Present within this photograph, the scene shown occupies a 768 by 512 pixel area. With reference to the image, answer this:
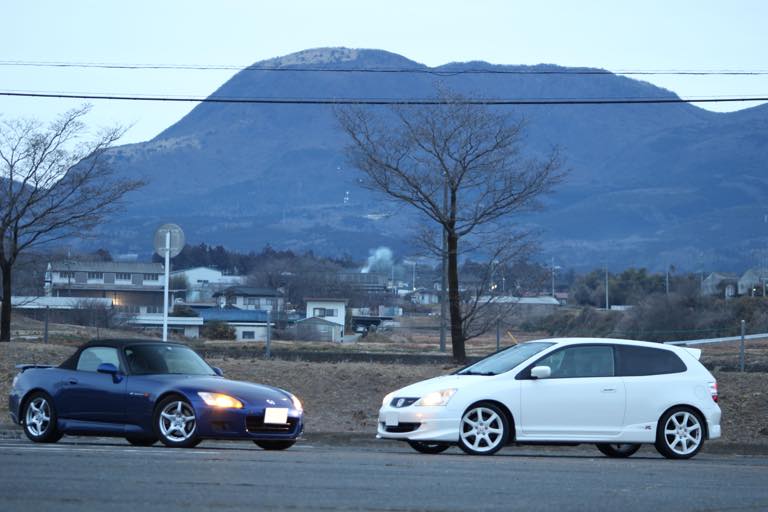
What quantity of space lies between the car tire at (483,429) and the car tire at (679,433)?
6.69 feet

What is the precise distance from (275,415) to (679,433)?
16.5ft

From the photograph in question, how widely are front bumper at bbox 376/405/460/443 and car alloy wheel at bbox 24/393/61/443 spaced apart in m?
4.21

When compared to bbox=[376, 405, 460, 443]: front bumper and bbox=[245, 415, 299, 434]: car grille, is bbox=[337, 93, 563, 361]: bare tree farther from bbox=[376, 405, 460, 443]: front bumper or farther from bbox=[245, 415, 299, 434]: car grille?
bbox=[245, 415, 299, 434]: car grille

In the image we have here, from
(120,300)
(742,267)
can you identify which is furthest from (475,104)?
(742,267)

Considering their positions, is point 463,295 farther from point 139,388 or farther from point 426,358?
point 139,388

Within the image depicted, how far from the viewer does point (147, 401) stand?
13.9m

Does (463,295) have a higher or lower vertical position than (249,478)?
higher

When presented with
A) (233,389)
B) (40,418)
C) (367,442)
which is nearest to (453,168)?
(367,442)

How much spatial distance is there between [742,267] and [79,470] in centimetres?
19515

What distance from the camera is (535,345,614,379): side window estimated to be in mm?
14453

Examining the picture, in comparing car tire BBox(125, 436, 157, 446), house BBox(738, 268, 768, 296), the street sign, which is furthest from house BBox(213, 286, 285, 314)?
car tire BBox(125, 436, 157, 446)

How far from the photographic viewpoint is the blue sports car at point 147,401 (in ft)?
45.0

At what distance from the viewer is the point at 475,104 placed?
26344 mm

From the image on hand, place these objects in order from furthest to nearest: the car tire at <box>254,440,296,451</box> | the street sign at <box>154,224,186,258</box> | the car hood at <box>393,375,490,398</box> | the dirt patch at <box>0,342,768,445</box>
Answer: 1. the street sign at <box>154,224,186,258</box>
2. the dirt patch at <box>0,342,768,445</box>
3. the car tire at <box>254,440,296,451</box>
4. the car hood at <box>393,375,490,398</box>
